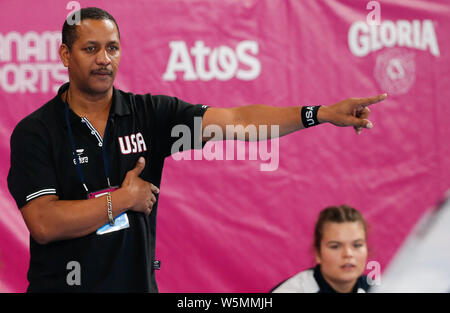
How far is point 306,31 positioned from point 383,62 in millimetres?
476

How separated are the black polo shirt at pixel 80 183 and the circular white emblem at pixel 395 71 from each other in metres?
1.84

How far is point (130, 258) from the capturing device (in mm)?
1944

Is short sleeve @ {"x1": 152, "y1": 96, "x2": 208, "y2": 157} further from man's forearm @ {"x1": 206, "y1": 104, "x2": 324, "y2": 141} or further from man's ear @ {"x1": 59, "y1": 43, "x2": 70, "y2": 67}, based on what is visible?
man's ear @ {"x1": 59, "y1": 43, "x2": 70, "y2": 67}

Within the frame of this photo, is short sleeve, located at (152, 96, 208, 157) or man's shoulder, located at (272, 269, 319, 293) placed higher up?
short sleeve, located at (152, 96, 208, 157)

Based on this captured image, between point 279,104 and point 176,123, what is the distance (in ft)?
4.62

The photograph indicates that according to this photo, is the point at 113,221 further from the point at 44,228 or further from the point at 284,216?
the point at 284,216

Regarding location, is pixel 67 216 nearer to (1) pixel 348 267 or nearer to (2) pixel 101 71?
(2) pixel 101 71

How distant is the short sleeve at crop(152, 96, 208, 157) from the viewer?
6.83 feet

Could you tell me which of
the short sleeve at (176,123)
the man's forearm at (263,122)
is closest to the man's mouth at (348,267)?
the man's forearm at (263,122)

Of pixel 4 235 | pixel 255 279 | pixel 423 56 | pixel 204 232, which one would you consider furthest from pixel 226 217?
pixel 423 56

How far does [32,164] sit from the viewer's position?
1.91 metres

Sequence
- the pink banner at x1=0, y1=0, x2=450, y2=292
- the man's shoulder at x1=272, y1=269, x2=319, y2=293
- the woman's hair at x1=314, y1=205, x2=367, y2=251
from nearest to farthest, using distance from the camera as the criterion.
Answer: the man's shoulder at x1=272, y1=269, x2=319, y2=293 < the woman's hair at x1=314, y1=205, x2=367, y2=251 < the pink banner at x1=0, y1=0, x2=450, y2=292

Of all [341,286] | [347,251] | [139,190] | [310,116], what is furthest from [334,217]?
[139,190]

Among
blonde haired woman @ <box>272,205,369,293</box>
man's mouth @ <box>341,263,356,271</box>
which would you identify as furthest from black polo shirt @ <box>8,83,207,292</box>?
man's mouth @ <box>341,263,356,271</box>
